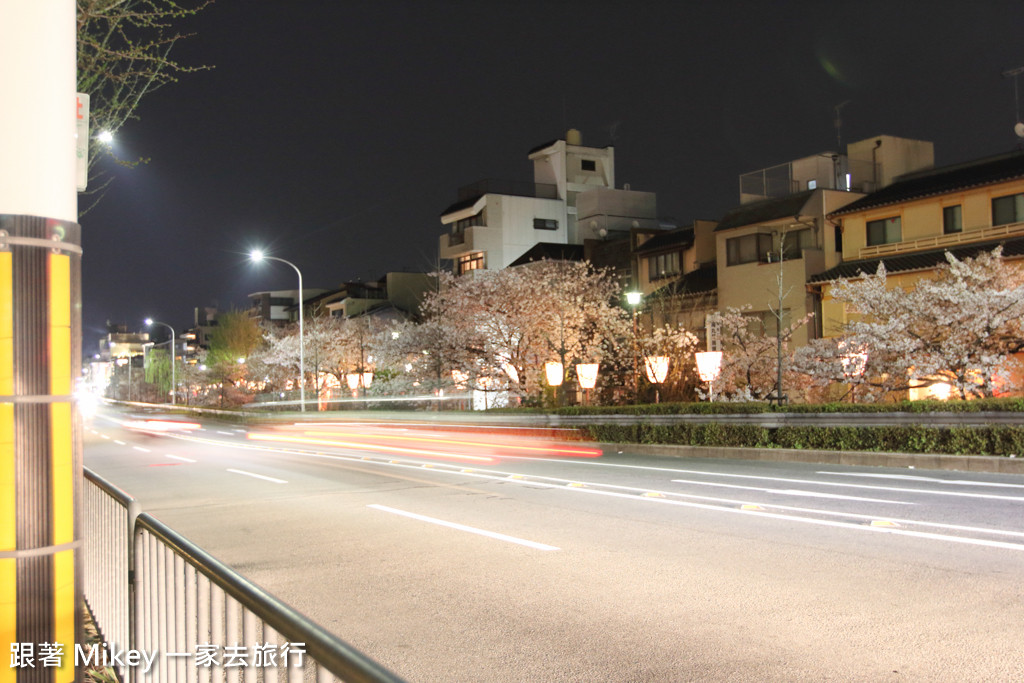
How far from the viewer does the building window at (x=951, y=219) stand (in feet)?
108

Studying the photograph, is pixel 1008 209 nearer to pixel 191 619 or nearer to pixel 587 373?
pixel 587 373

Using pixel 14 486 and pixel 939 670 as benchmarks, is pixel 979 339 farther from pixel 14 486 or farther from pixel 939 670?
pixel 14 486

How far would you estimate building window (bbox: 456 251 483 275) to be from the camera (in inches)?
2512

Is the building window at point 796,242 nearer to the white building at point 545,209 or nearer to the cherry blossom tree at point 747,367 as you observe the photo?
the cherry blossom tree at point 747,367

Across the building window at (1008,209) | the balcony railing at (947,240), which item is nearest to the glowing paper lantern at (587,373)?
the balcony railing at (947,240)

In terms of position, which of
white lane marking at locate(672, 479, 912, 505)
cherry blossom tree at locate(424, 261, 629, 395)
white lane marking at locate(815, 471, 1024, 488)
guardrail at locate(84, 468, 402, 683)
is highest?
cherry blossom tree at locate(424, 261, 629, 395)

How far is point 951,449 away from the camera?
16.9m

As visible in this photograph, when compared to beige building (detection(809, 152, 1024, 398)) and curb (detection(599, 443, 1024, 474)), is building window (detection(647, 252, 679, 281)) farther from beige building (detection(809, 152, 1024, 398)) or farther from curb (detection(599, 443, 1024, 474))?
curb (detection(599, 443, 1024, 474))

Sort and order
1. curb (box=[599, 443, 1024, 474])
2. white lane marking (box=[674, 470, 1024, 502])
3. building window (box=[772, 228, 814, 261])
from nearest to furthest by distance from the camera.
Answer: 1. white lane marking (box=[674, 470, 1024, 502])
2. curb (box=[599, 443, 1024, 474])
3. building window (box=[772, 228, 814, 261])

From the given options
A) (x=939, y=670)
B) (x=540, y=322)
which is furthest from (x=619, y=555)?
(x=540, y=322)

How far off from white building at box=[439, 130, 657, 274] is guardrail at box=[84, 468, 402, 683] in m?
55.7

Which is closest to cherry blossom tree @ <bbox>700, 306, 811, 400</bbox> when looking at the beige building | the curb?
the beige building

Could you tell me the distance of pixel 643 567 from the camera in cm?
802

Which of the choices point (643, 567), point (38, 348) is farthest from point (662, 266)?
point (38, 348)
